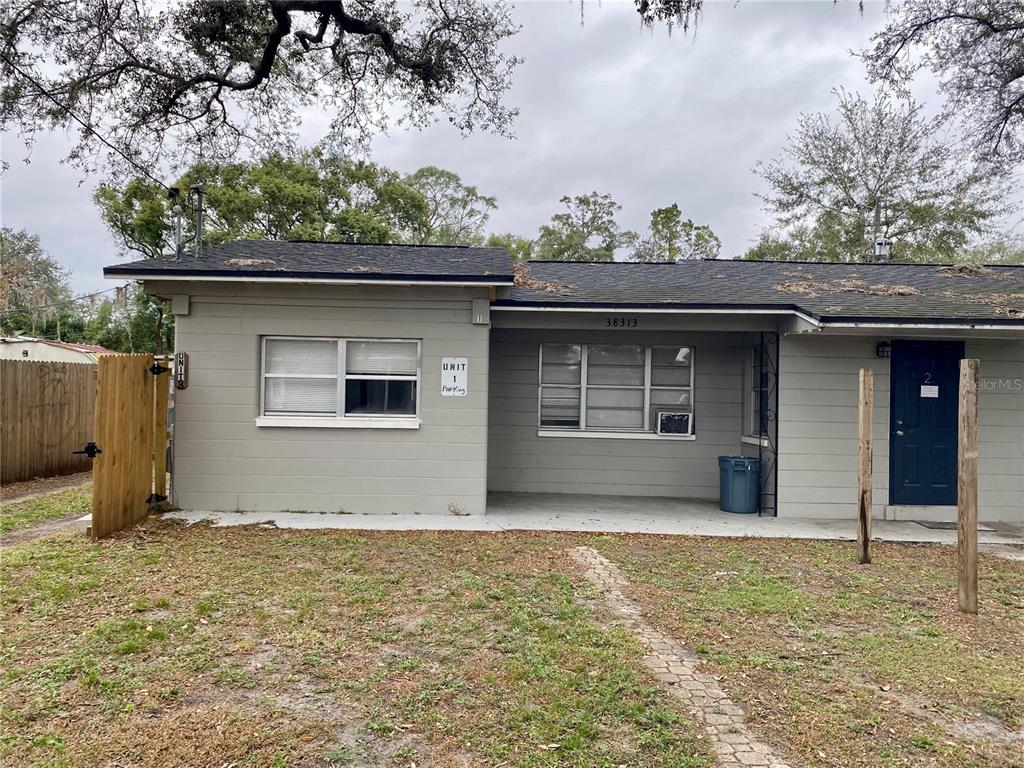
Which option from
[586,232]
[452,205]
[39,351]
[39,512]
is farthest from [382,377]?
[586,232]

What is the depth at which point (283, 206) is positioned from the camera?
23.6 meters

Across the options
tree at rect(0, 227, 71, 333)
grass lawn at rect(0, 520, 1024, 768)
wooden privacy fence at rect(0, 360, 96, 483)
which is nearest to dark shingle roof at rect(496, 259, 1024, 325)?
grass lawn at rect(0, 520, 1024, 768)

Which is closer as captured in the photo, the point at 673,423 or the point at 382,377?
the point at 382,377

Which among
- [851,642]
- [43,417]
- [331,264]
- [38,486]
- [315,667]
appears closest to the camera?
[315,667]

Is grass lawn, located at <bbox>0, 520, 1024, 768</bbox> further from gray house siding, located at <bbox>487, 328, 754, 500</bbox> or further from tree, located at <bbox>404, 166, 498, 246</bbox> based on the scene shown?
tree, located at <bbox>404, 166, 498, 246</bbox>

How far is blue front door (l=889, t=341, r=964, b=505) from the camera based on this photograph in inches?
326

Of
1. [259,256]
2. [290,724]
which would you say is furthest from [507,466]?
[290,724]

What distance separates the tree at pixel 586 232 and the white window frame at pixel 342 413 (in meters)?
26.6

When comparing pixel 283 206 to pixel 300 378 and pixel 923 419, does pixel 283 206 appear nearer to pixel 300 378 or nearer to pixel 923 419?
pixel 300 378

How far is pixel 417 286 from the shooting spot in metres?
7.97

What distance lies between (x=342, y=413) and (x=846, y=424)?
651cm

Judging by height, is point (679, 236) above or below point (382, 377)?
above

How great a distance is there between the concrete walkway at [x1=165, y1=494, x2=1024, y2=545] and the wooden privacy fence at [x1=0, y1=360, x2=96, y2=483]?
432 centimetres

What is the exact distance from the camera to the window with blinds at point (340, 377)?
8.12m
